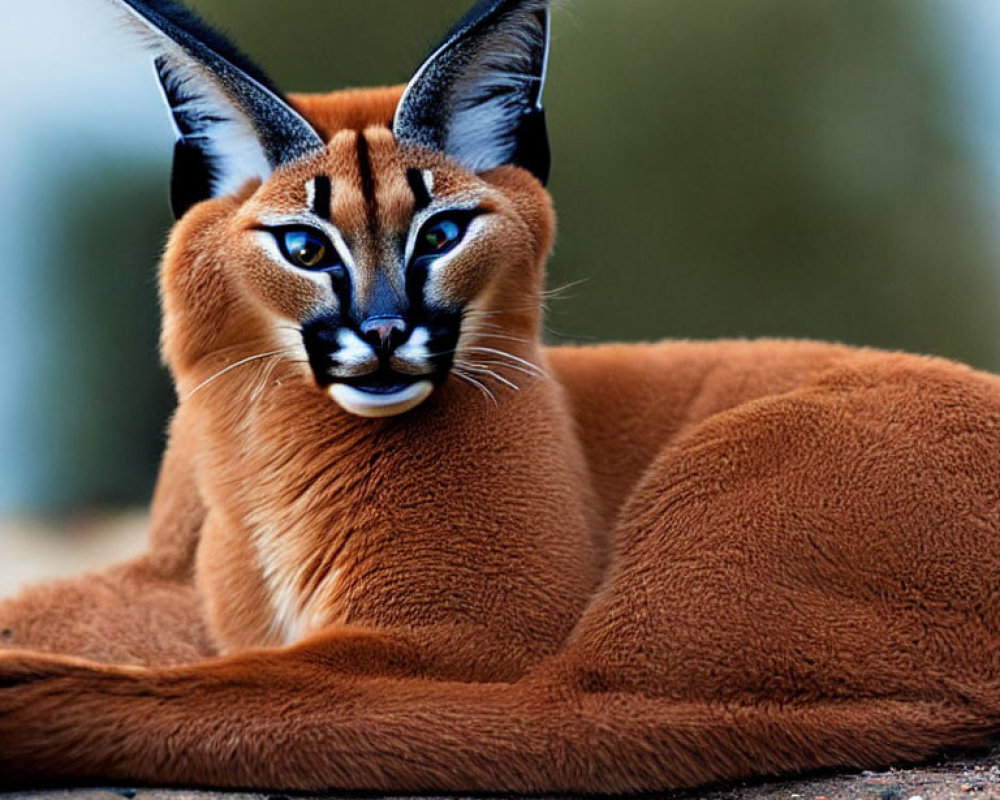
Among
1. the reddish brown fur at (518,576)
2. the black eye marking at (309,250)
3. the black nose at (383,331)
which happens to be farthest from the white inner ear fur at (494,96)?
the black nose at (383,331)

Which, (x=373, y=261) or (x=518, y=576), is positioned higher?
(x=373, y=261)

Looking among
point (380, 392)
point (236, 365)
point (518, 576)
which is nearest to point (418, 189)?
point (380, 392)

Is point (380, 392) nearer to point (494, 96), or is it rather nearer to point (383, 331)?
point (383, 331)

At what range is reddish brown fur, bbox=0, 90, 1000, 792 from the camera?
11.1ft

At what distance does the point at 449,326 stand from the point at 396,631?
0.83m

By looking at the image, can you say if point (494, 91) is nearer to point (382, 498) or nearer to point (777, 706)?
point (382, 498)

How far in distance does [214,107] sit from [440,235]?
770 millimetres

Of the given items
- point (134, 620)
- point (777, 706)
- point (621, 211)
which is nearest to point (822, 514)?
point (777, 706)

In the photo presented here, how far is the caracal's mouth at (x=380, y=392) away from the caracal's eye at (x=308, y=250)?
32 centimetres

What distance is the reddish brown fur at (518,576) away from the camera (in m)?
3.39

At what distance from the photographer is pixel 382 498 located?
3.88m

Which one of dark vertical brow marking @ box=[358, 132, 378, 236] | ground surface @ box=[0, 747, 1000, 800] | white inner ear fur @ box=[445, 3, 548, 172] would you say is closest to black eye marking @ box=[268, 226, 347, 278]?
dark vertical brow marking @ box=[358, 132, 378, 236]

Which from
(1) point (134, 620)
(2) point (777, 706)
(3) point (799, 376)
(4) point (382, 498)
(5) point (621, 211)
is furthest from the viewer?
(5) point (621, 211)

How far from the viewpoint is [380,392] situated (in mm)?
3648
